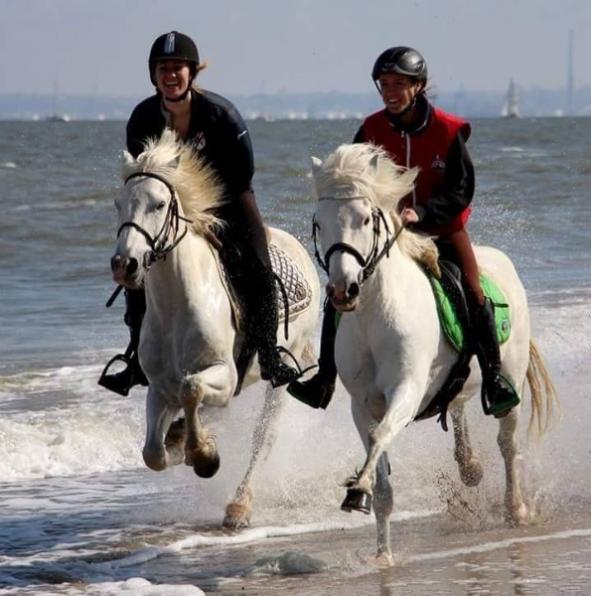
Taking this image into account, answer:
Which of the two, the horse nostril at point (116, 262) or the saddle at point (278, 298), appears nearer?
the horse nostril at point (116, 262)

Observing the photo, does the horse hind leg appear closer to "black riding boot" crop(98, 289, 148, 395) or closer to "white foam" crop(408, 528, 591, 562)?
"white foam" crop(408, 528, 591, 562)

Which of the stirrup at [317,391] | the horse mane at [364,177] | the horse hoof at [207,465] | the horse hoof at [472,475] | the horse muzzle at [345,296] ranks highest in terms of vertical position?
the horse mane at [364,177]

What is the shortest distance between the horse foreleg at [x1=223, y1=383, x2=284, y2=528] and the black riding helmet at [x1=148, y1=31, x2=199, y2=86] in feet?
6.66

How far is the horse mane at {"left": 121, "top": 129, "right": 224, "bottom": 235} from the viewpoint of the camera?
7.61m

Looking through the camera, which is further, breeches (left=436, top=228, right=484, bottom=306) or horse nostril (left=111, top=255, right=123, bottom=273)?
breeches (left=436, top=228, right=484, bottom=306)

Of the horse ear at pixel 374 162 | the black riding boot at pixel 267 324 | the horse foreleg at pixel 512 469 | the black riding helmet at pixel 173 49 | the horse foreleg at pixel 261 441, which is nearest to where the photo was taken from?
the horse ear at pixel 374 162

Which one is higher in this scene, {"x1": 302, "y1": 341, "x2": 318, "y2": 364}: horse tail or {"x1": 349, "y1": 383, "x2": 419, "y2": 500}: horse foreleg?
{"x1": 302, "y1": 341, "x2": 318, "y2": 364}: horse tail

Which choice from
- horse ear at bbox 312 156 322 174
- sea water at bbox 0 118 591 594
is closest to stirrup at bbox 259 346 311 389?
sea water at bbox 0 118 591 594

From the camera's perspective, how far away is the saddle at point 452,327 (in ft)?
24.9

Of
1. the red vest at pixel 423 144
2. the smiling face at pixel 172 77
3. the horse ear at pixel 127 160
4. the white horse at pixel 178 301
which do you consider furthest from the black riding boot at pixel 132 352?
the red vest at pixel 423 144

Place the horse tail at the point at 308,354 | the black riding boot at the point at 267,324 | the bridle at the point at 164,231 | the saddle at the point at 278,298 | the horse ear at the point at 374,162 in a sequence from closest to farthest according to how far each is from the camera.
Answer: the horse ear at the point at 374,162 < the bridle at the point at 164,231 < the saddle at the point at 278,298 < the black riding boot at the point at 267,324 < the horse tail at the point at 308,354

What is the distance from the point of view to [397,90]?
24.6ft

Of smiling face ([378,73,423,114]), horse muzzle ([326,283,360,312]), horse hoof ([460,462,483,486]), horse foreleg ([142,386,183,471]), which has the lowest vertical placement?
horse hoof ([460,462,483,486])

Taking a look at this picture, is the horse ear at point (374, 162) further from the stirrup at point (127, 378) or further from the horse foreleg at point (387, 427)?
the stirrup at point (127, 378)
